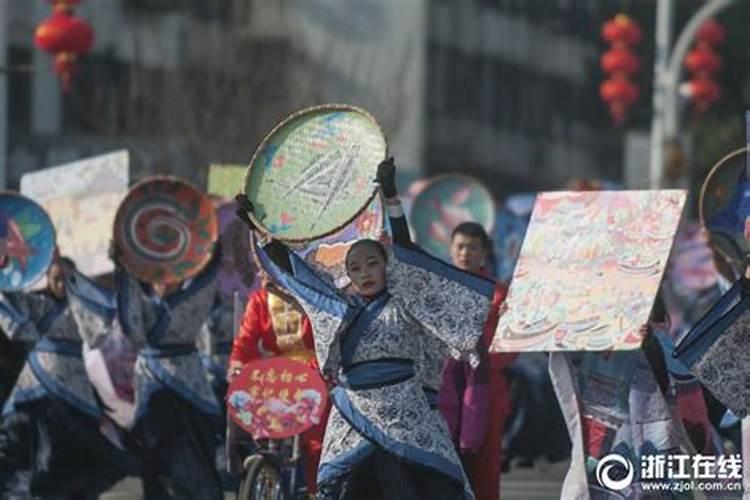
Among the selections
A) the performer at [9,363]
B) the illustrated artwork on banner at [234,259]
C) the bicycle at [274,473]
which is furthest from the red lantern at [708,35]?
the bicycle at [274,473]

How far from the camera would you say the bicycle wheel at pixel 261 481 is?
12602 mm

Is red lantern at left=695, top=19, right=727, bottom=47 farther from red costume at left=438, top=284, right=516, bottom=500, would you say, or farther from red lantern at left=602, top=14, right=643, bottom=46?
red costume at left=438, top=284, right=516, bottom=500

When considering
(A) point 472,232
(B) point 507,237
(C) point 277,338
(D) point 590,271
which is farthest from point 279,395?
(B) point 507,237

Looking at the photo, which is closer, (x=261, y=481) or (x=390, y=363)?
(x=390, y=363)

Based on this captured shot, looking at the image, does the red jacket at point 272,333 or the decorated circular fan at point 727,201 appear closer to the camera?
the decorated circular fan at point 727,201

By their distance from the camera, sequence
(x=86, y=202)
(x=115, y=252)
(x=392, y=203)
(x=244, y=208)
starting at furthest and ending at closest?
(x=86, y=202) < (x=115, y=252) < (x=244, y=208) < (x=392, y=203)

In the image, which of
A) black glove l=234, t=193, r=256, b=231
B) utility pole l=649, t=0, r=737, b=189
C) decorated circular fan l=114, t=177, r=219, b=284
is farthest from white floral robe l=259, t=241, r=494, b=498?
utility pole l=649, t=0, r=737, b=189

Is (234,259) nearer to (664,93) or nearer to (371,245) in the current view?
(371,245)

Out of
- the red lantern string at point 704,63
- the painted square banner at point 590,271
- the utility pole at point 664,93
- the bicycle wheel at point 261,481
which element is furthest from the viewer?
the red lantern string at point 704,63

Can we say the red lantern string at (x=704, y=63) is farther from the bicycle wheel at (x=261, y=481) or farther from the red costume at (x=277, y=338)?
the bicycle wheel at (x=261, y=481)

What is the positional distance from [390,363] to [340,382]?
27cm

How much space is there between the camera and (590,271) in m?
11.3

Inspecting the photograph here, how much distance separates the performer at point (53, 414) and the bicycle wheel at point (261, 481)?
2332 mm

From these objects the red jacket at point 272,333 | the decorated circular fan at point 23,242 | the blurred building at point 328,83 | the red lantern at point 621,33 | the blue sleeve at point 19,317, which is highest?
the red jacket at point 272,333
